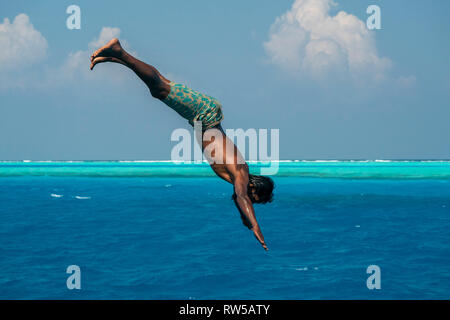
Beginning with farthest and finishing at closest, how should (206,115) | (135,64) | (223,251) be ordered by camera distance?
(223,251)
(206,115)
(135,64)

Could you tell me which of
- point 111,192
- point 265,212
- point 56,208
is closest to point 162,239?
point 265,212

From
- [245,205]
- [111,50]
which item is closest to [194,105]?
[111,50]

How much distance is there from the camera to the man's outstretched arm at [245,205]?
861 cm

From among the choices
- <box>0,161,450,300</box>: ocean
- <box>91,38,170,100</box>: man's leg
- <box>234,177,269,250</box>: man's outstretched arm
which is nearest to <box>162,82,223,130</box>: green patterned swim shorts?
<box>91,38,170,100</box>: man's leg

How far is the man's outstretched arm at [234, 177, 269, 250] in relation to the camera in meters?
8.61

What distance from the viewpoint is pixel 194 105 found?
31.1 feet

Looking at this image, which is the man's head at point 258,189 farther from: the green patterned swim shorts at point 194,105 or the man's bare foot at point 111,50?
the man's bare foot at point 111,50

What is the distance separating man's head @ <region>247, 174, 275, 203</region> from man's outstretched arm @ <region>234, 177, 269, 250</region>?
1.08ft

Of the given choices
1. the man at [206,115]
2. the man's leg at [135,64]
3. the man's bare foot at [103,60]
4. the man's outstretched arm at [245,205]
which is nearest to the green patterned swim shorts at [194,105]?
the man at [206,115]

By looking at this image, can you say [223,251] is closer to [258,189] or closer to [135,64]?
[258,189]

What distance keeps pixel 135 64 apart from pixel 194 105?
4.55 feet

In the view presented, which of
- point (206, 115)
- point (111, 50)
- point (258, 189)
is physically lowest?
point (258, 189)

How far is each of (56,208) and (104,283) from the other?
3055 cm

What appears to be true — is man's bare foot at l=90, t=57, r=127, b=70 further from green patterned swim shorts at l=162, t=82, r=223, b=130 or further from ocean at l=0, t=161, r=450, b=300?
ocean at l=0, t=161, r=450, b=300
